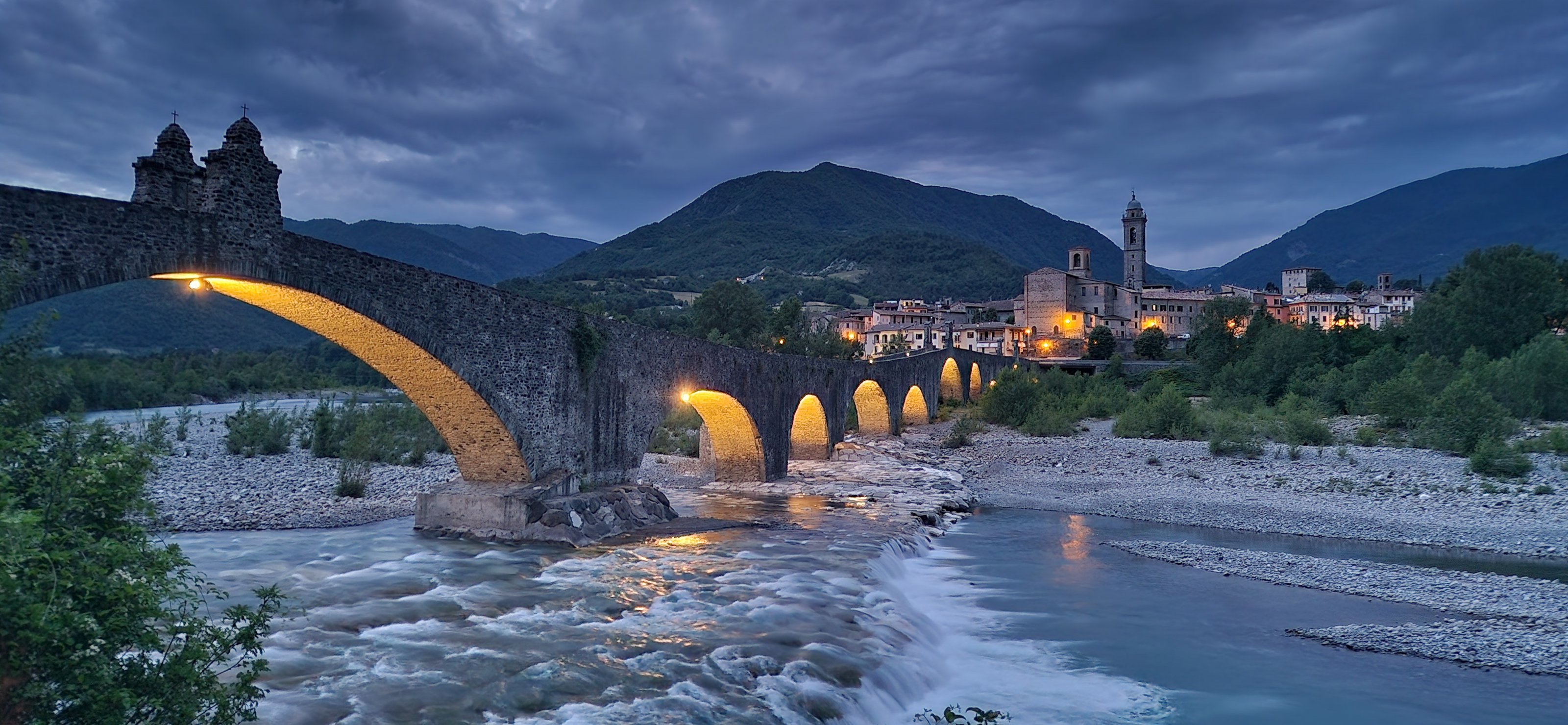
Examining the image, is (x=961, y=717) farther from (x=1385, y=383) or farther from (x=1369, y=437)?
(x=1385, y=383)

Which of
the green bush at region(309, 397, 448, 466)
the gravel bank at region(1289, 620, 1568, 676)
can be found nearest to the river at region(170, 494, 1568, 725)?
the gravel bank at region(1289, 620, 1568, 676)

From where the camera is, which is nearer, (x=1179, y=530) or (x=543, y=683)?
(x=543, y=683)

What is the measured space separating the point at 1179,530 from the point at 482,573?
1615 centimetres

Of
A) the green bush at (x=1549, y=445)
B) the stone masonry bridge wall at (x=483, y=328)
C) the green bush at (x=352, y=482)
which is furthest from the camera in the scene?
the green bush at (x=1549, y=445)

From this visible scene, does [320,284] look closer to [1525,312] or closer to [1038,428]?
[1038,428]

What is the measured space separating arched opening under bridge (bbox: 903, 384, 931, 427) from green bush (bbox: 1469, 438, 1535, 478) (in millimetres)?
27299

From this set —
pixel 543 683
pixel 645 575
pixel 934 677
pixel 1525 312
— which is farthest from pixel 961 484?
pixel 1525 312

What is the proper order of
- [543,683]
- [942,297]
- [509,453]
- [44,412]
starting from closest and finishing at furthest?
[44,412] < [543,683] < [509,453] < [942,297]

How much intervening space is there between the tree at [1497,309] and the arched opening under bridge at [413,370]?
5082 cm

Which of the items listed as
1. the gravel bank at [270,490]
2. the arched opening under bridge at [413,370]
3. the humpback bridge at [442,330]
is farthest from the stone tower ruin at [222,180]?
the gravel bank at [270,490]

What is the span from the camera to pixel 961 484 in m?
27.7

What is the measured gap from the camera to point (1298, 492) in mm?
23953

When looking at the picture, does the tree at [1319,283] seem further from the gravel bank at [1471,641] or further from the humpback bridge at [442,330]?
the gravel bank at [1471,641]

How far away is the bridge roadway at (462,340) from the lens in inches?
356
